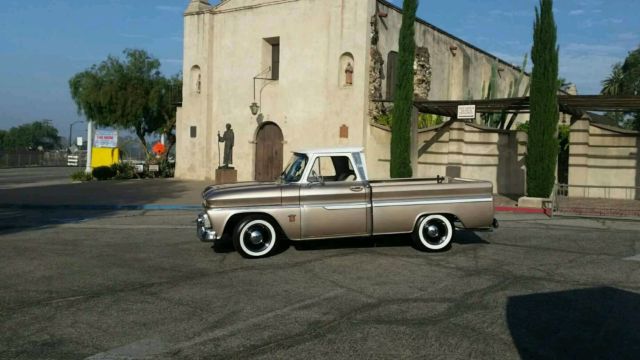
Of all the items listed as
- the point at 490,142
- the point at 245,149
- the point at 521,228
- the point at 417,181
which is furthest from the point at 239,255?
the point at 245,149

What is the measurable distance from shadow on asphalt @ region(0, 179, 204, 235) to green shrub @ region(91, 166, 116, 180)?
334 centimetres

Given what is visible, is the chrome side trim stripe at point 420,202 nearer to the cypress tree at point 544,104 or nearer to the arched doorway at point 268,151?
the cypress tree at point 544,104

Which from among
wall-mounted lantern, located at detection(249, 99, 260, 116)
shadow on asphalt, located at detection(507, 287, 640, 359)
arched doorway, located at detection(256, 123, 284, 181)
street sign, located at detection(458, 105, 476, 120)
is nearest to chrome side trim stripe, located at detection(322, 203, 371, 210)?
shadow on asphalt, located at detection(507, 287, 640, 359)

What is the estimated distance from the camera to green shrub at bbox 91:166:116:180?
1112 inches

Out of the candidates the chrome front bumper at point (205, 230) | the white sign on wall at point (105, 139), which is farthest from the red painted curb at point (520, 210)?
the white sign on wall at point (105, 139)

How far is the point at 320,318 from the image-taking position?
5762 millimetres

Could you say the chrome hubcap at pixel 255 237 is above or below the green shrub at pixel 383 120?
below

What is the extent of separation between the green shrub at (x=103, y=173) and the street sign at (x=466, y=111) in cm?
1788

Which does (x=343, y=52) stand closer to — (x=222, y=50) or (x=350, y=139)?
(x=350, y=139)

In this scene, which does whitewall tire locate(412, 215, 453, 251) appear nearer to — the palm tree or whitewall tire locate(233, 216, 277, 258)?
whitewall tire locate(233, 216, 277, 258)

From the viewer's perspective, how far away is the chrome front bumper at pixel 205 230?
340 inches

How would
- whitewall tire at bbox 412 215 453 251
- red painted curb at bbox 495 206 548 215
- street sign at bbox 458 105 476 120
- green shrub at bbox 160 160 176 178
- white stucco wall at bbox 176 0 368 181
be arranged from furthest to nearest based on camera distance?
green shrub at bbox 160 160 176 178 → white stucco wall at bbox 176 0 368 181 → street sign at bbox 458 105 476 120 → red painted curb at bbox 495 206 548 215 → whitewall tire at bbox 412 215 453 251

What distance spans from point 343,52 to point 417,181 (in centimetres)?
1517

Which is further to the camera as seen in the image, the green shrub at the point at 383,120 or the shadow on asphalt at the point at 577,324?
the green shrub at the point at 383,120
